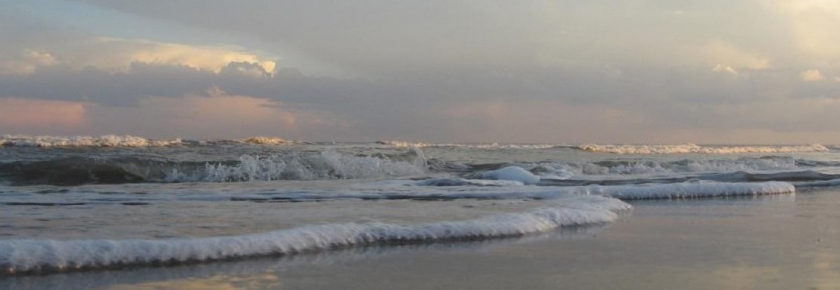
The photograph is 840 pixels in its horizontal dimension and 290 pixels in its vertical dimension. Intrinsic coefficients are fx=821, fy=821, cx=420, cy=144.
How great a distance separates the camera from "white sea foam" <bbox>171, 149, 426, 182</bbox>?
19.7 m

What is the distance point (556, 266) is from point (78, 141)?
31.5 meters

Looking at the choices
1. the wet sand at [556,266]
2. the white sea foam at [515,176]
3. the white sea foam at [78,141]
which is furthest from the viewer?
the white sea foam at [78,141]

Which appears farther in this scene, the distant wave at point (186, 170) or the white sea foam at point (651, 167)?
the white sea foam at point (651, 167)

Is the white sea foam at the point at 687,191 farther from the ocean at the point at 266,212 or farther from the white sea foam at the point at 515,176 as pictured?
the white sea foam at the point at 515,176

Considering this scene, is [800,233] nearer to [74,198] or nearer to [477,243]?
[477,243]

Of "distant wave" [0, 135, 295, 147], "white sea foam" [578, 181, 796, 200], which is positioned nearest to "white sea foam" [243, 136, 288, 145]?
"distant wave" [0, 135, 295, 147]

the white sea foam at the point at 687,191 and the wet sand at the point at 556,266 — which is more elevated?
the white sea foam at the point at 687,191

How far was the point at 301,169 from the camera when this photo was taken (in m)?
21.2

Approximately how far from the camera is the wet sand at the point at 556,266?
5082 mm

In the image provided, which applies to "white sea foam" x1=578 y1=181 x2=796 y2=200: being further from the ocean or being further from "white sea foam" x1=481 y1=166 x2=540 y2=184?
"white sea foam" x1=481 y1=166 x2=540 y2=184

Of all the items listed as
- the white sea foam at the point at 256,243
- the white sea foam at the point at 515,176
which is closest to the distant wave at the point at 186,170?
the white sea foam at the point at 515,176

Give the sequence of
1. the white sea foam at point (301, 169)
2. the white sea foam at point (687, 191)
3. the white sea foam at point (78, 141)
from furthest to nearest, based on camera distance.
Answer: the white sea foam at point (78, 141), the white sea foam at point (301, 169), the white sea foam at point (687, 191)

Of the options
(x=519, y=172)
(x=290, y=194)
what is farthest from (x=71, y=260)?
(x=519, y=172)

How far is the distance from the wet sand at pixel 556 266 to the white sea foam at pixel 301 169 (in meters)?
13.1
